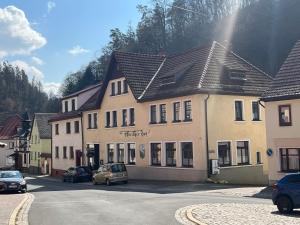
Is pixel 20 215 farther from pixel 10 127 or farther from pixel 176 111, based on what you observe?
pixel 10 127

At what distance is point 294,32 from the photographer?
70.2 m

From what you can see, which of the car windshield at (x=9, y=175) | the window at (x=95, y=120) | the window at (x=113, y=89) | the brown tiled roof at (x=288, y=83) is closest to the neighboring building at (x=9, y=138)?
the window at (x=95, y=120)

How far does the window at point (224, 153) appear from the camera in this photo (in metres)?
35.6

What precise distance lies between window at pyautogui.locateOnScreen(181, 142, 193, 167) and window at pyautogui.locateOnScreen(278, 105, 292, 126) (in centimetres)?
837

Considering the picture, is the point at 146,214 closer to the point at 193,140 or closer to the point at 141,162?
the point at 193,140

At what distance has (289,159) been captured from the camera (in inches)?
1119

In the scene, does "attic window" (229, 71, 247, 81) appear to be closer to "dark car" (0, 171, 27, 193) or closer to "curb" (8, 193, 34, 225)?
"dark car" (0, 171, 27, 193)

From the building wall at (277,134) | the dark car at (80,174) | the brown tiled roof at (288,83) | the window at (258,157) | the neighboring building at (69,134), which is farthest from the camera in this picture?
the neighboring building at (69,134)

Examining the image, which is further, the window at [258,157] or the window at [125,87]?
the window at [125,87]

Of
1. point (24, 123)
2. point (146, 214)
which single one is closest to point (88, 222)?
point (146, 214)

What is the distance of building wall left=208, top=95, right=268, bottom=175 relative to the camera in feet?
116

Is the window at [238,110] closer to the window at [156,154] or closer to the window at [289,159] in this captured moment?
the window at [156,154]

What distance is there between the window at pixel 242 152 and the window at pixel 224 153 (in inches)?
40.9

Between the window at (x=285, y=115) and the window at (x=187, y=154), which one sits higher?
the window at (x=285, y=115)
